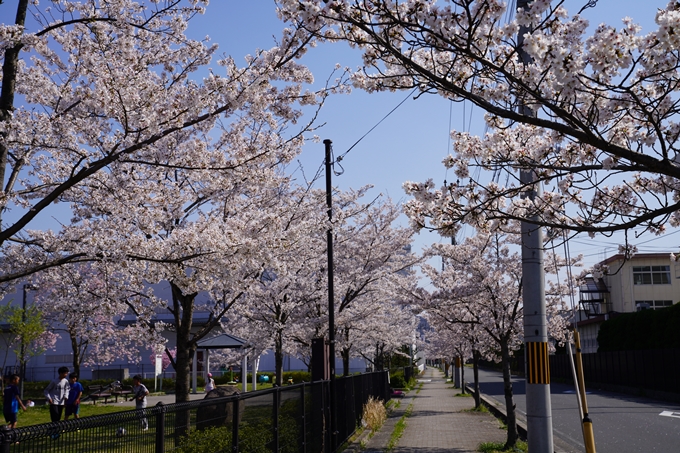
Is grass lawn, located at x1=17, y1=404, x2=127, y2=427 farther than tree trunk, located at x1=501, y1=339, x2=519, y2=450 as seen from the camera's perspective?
Yes

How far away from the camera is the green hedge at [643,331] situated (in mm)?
31344

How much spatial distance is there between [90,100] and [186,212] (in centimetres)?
447

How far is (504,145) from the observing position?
6828 mm

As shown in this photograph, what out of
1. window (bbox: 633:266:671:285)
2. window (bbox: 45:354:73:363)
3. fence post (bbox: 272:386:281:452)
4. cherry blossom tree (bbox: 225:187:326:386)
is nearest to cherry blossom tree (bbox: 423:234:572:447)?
cherry blossom tree (bbox: 225:187:326:386)

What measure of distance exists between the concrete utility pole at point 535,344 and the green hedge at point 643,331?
78.6ft

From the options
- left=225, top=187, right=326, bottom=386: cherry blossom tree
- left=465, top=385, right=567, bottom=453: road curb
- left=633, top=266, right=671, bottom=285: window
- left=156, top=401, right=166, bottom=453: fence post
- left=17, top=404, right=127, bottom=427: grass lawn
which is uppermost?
left=633, top=266, right=671, bottom=285: window

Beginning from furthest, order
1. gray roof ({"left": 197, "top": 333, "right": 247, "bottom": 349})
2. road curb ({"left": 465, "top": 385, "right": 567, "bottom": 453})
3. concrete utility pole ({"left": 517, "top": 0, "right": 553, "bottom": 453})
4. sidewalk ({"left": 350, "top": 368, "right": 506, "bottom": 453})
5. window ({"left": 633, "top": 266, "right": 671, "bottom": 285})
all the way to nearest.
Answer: window ({"left": 633, "top": 266, "right": 671, "bottom": 285}) → gray roof ({"left": 197, "top": 333, "right": 247, "bottom": 349}) → sidewalk ({"left": 350, "top": 368, "right": 506, "bottom": 453}) → road curb ({"left": 465, "top": 385, "right": 567, "bottom": 453}) → concrete utility pole ({"left": 517, "top": 0, "right": 553, "bottom": 453})

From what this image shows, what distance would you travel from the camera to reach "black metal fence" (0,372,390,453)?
4016 millimetres

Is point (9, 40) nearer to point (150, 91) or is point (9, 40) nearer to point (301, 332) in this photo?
point (150, 91)

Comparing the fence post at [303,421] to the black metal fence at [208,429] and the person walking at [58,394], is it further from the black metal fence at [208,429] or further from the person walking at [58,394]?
the person walking at [58,394]

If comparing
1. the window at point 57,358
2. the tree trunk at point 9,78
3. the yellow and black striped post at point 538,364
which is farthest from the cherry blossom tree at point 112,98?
the window at point 57,358

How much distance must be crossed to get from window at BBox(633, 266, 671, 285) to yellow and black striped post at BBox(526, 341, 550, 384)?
49.6m

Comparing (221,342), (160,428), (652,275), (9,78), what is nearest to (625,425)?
(160,428)

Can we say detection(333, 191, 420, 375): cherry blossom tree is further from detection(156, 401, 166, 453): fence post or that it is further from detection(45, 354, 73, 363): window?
detection(45, 354, 73, 363): window
